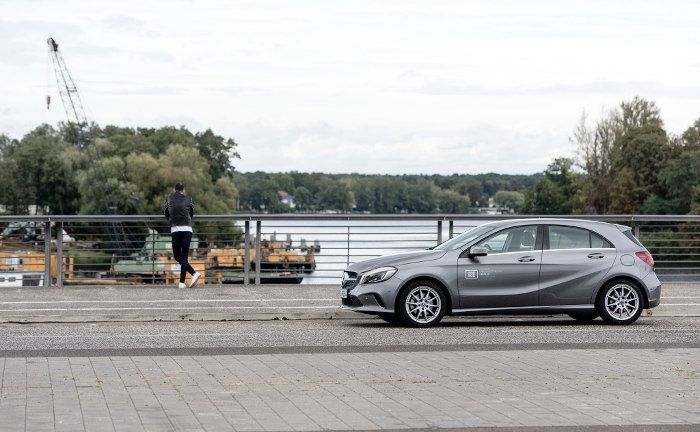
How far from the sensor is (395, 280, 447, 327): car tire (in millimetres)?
Result: 15945

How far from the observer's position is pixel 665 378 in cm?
1112

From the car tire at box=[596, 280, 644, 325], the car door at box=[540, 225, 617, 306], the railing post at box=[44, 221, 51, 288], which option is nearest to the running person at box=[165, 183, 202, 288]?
the railing post at box=[44, 221, 51, 288]

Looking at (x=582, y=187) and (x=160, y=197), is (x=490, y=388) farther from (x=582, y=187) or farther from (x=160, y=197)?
(x=582, y=187)

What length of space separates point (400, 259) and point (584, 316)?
281cm

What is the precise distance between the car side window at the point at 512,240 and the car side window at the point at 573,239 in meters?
0.25

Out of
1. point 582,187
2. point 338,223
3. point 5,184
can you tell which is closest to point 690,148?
point 582,187

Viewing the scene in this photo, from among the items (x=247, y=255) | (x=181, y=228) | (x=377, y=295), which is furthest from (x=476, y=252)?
(x=181, y=228)

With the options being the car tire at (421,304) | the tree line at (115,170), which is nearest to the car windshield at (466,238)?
the car tire at (421,304)

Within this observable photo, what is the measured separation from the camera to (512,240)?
54.1 feet

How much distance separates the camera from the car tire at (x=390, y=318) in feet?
52.9

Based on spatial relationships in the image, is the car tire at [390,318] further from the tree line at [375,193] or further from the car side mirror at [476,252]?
the tree line at [375,193]

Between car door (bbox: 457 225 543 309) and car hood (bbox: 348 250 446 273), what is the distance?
347 millimetres

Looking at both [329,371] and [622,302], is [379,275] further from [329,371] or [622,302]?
[329,371]

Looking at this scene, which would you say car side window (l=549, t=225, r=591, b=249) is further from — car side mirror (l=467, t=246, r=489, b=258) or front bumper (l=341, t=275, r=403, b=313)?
front bumper (l=341, t=275, r=403, b=313)
